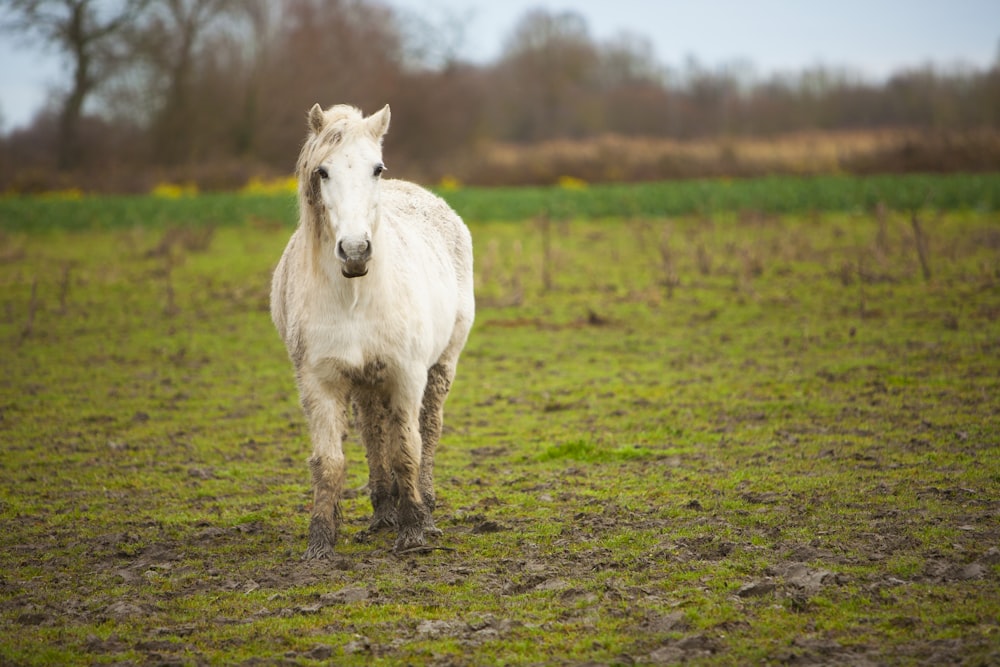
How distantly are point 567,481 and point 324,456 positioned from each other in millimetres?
2219

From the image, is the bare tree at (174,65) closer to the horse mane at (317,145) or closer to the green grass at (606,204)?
the green grass at (606,204)

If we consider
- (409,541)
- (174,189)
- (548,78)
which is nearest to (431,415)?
(409,541)

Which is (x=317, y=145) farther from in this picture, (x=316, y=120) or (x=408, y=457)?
(x=408, y=457)

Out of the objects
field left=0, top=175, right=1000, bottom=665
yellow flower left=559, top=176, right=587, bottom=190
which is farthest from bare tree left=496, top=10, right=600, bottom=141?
field left=0, top=175, right=1000, bottom=665

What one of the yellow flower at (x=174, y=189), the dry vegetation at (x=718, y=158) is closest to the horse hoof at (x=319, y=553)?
the yellow flower at (x=174, y=189)

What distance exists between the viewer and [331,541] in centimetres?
543

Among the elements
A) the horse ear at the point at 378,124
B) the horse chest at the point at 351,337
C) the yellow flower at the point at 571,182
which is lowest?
the horse chest at the point at 351,337

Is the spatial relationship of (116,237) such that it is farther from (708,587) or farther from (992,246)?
(708,587)

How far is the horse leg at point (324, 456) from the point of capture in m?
5.36

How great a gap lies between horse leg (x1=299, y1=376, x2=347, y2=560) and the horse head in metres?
0.86

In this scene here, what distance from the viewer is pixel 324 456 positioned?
17.6 feet

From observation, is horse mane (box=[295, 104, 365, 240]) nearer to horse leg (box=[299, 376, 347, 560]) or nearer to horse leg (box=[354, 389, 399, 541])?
horse leg (box=[299, 376, 347, 560])

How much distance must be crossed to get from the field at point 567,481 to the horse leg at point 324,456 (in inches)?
8.2

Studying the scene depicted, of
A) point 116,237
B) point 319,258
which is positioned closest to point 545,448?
point 319,258
